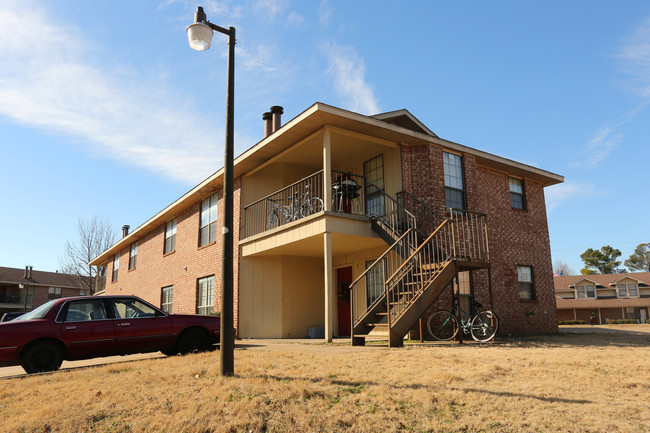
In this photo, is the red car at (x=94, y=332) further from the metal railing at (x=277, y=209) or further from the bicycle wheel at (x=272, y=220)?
the bicycle wheel at (x=272, y=220)

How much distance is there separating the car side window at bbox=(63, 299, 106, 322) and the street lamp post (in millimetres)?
3555

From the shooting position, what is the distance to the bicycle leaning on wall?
10945 mm

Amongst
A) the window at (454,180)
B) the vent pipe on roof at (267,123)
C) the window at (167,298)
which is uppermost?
the vent pipe on roof at (267,123)

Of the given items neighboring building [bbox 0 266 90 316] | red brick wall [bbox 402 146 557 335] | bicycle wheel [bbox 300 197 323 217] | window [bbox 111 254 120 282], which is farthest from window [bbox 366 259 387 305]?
neighboring building [bbox 0 266 90 316]

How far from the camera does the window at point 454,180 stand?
14016 mm

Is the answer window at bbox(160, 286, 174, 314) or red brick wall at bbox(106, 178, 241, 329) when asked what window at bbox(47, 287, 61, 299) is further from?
window at bbox(160, 286, 174, 314)

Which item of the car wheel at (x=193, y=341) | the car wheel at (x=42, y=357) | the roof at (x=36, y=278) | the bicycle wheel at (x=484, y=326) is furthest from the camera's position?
the roof at (x=36, y=278)

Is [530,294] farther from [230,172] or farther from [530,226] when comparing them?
[230,172]

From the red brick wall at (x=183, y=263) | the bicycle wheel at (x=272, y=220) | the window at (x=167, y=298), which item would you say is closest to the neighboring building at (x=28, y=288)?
the red brick wall at (x=183, y=263)

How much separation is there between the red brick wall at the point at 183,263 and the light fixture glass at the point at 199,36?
945 centimetres

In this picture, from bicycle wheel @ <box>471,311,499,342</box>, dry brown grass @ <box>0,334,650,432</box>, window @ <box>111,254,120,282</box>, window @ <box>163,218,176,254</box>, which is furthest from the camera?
window @ <box>111,254,120,282</box>

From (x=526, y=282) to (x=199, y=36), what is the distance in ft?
43.2

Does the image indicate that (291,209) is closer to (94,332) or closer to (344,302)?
(344,302)

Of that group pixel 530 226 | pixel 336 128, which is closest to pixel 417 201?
pixel 336 128
